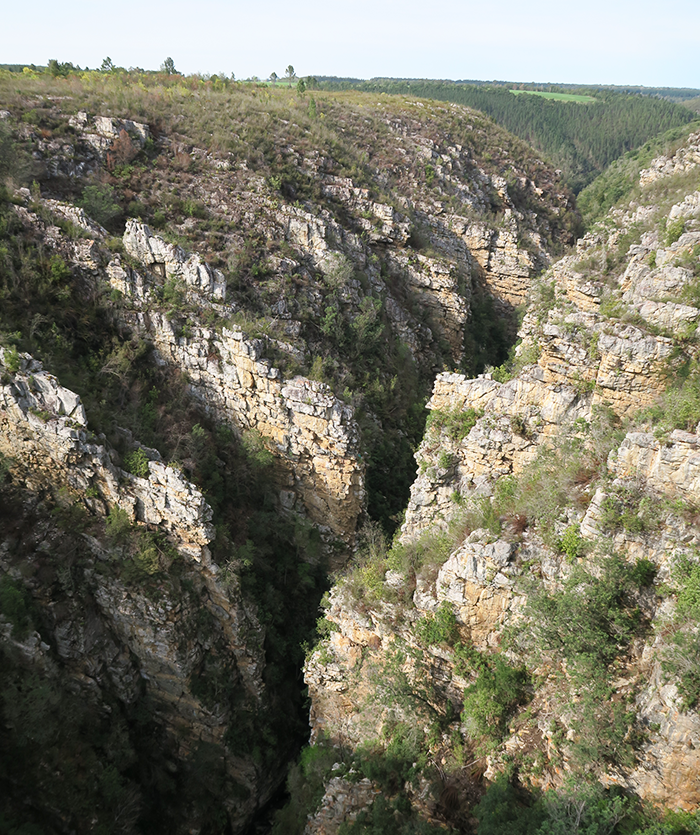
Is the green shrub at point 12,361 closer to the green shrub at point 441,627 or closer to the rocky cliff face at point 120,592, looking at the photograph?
the rocky cliff face at point 120,592

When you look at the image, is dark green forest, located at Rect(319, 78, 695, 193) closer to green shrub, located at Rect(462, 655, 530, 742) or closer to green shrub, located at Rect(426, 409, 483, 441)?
green shrub, located at Rect(426, 409, 483, 441)

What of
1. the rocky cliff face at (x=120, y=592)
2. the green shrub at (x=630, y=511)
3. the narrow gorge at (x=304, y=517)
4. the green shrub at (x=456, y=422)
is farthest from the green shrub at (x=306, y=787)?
the green shrub at (x=630, y=511)

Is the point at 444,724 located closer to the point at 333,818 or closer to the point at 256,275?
the point at 333,818

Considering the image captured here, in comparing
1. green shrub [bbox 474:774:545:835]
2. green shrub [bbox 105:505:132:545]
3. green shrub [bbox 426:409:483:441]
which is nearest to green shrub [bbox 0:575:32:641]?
green shrub [bbox 105:505:132:545]

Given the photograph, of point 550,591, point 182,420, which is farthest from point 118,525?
point 550,591

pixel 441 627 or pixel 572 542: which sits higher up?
pixel 572 542

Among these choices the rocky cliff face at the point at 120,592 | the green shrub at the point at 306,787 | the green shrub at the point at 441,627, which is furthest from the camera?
the rocky cliff face at the point at 120,592

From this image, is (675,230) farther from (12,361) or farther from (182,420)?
(12,361)

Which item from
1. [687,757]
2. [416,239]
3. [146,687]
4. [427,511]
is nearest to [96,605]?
[146,687]

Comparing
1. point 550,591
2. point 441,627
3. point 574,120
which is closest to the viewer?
point 550,591
